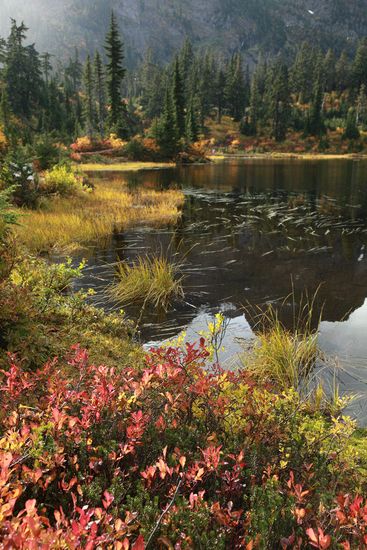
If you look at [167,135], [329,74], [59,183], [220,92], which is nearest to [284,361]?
[59,183]

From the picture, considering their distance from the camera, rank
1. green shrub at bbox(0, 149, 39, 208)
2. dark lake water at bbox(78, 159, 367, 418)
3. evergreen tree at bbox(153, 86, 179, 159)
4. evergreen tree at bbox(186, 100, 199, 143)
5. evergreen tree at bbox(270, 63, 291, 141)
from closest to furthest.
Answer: dark lake water at bbox(78, 159, 367, 418) → green shrub at bbox(0, 149, 39, 208) → evergreen tree at bbox(153, 86, 179, 159) → evergreen tree at bbox(186, 100, 199, 143) → evergreen tree at bbox(270, 63, 291, 141)

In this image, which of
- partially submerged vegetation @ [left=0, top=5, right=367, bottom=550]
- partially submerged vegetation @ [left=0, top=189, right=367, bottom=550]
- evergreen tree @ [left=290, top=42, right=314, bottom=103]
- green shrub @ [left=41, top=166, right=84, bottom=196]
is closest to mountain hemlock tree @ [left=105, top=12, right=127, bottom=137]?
green shrub @ [left=41, top=166, right=84, bottom=196]

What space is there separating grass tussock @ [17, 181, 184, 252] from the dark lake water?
882 mm

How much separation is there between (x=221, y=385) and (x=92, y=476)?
1466 mm

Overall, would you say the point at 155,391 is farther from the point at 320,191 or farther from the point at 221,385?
the point at 320,191

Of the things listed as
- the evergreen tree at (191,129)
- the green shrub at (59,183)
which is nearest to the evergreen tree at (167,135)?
the evergreen tree at (191,129)

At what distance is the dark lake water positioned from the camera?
724 cm

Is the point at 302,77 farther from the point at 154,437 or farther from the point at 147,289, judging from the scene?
the point at 154,437

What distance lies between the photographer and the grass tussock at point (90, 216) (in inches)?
493

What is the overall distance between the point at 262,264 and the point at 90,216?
25.2 feet

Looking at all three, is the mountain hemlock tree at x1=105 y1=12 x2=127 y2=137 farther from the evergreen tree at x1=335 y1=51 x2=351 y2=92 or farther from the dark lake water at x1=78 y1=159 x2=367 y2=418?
the evergreen tree at x1=335 y1=51 x2=351 y2=92

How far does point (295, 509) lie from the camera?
83.6 inches

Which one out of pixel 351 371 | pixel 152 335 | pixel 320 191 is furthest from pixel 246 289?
pixel 320 191

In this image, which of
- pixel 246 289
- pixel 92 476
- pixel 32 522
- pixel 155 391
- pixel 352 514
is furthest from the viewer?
pixel 246 289
